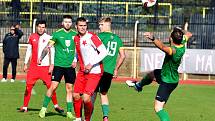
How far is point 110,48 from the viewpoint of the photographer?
45.4 feet

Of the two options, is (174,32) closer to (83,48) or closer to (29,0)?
(83,48)

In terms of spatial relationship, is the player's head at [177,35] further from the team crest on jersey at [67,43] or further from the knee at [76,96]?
the team crest on jersey at [67,43]

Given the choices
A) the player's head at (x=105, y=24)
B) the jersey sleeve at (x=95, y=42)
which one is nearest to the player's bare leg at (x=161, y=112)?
the jersey sleeve at (x=95, y=42)

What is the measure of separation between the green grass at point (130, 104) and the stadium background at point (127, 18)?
Result: 509 cm

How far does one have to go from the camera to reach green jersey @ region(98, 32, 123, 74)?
13.8m

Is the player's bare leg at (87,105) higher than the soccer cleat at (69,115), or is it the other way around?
the player's bare leg at (87,105)

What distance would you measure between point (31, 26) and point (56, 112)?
49.1ft

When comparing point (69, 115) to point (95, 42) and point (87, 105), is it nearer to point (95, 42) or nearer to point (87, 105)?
point (87, 105)

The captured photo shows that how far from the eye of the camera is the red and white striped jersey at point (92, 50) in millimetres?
12906

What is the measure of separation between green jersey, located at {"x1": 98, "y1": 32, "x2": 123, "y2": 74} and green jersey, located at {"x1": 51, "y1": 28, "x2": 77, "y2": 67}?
120 cm

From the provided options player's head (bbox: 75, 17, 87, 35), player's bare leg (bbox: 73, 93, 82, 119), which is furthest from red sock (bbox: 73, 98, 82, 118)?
player's head (bbox: 75, 17, 87, 35)

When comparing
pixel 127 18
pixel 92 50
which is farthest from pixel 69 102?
pixel 127 18

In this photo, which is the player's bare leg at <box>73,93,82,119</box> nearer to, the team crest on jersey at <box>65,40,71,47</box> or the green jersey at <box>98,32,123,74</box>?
the green jersey at <box>98,32,123,74</box>

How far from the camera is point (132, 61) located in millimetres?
29078
